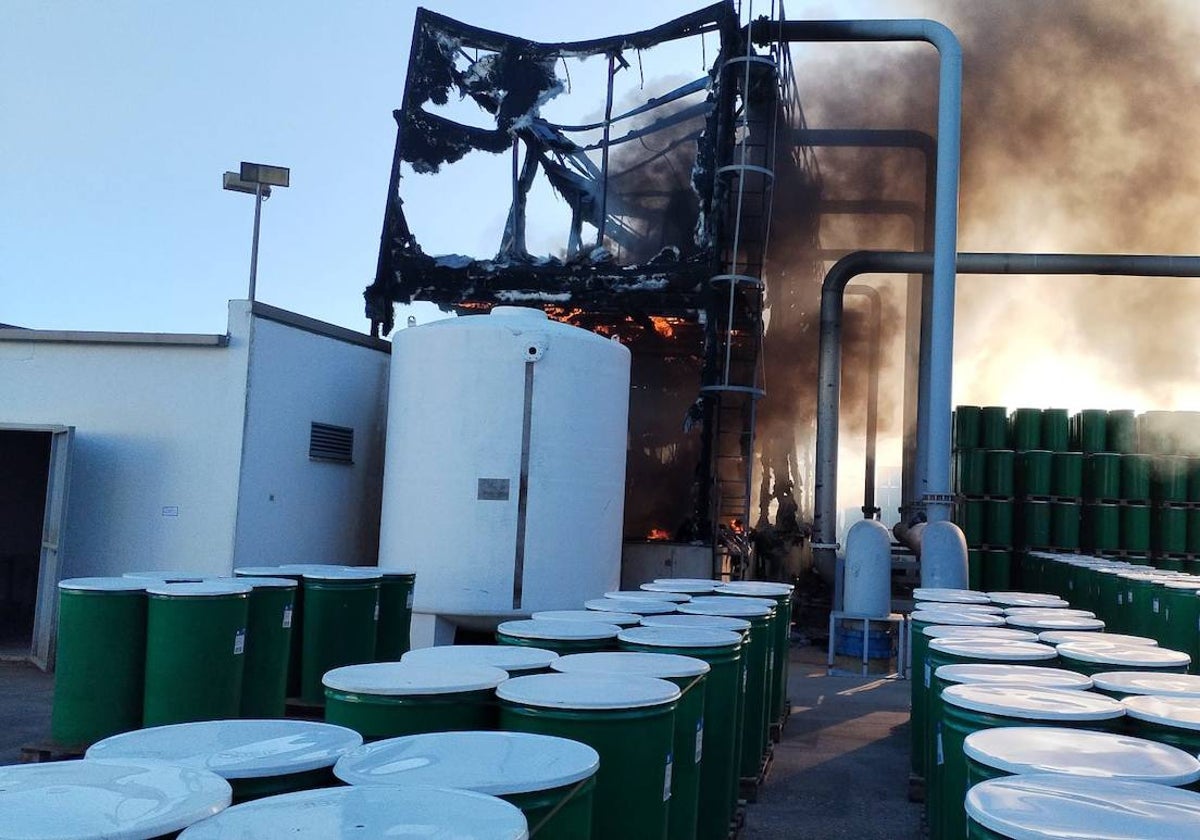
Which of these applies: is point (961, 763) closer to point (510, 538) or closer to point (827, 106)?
point (510, 538)

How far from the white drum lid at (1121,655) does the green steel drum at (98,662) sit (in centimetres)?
523

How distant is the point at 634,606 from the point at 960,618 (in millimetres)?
2170

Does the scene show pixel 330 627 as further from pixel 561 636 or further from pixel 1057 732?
pixel 1057 732

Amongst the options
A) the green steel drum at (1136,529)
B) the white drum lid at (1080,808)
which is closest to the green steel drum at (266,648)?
the white drum lid at (1080,808)

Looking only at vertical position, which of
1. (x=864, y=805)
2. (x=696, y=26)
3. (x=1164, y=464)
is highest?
(x=696, y=26)

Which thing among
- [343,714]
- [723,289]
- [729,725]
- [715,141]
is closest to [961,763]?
[729,725]

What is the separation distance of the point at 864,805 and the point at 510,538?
14.3ft

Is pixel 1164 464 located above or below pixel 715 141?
below

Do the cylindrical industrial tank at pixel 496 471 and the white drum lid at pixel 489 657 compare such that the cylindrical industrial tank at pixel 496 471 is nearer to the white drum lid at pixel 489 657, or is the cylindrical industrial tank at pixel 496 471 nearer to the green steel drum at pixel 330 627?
the green steel drum at pixel 330 627

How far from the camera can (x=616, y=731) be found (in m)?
3.46

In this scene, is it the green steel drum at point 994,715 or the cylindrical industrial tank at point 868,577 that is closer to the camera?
the green steel drum at point 994,715

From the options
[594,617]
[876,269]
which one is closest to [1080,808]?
[594,617]

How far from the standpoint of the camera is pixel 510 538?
10289 mm

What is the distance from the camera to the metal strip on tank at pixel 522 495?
33.7 ft
